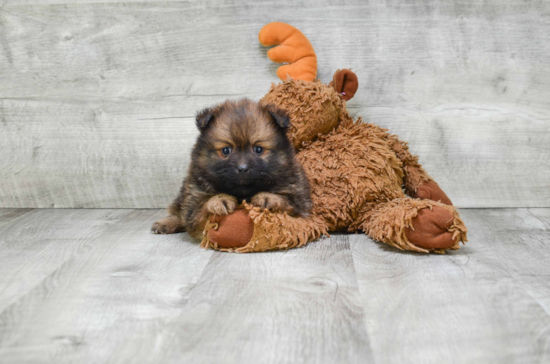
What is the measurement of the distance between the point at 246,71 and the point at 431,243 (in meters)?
1.45

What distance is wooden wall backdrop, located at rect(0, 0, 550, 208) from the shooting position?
262cm

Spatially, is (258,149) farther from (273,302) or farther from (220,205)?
(273,302)

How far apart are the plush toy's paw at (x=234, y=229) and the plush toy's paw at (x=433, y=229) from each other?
0.67 metres

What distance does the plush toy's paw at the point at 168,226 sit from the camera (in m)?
2.30

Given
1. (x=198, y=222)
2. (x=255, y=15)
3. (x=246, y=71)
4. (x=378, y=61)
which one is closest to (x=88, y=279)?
(x=198, y=222)

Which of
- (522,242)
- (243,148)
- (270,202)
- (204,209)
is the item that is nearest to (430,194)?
(522,242)

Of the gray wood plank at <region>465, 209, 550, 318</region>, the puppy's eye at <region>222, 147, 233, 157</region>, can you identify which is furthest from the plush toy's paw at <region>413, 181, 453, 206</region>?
the puppy's eye at <region>222, 147, 233, 157</region>

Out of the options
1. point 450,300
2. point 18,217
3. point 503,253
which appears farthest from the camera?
point 18,217

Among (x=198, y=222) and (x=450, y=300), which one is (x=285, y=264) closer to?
(x=198, y=222)

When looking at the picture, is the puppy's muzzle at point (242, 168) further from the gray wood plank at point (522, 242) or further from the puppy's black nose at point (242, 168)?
the gray wood plank at point (522, 242)

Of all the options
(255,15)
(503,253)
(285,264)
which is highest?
(255,15)

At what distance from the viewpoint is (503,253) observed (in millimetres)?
1921

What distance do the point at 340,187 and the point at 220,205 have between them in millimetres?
610

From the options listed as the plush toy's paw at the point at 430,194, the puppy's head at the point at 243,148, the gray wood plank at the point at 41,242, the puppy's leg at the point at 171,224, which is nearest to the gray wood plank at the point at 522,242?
the plush toy's paw at the point at 430,194
